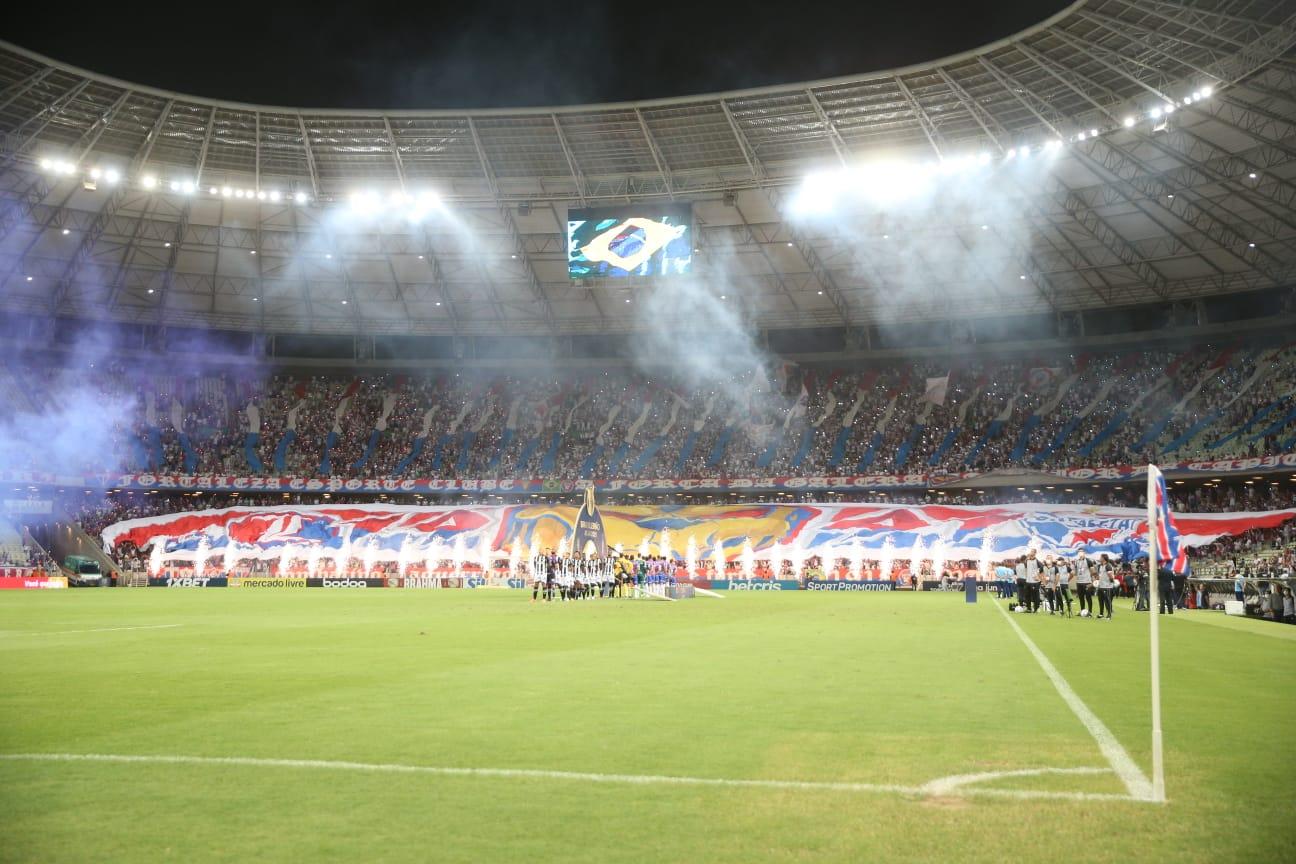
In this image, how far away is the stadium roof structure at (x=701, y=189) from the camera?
4684 centimetres

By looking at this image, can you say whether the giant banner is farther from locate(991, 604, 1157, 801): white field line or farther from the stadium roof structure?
locate(991, 604, 1157, 801): white field line

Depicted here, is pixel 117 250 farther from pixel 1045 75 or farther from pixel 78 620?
pixel 1045 75

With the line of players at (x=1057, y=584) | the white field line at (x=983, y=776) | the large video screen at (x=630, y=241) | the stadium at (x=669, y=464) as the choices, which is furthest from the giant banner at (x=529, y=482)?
the white field line at (x=983, y=776)

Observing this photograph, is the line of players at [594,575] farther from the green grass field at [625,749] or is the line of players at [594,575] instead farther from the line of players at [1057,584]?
the green grass field at [625,749]

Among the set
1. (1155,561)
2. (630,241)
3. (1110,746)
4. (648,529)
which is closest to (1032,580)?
(630,241)

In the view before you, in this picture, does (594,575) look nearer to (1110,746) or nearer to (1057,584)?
(1057,584)

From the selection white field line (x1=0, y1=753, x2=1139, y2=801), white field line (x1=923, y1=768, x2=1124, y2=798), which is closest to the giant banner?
white field line (x1=923, y1=768, x2=1124, y2=798)

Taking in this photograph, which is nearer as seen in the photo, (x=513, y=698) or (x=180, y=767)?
(x=180, y=767)

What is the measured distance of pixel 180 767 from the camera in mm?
9258

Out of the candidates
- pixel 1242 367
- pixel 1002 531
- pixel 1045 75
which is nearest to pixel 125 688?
pixel 1045 75

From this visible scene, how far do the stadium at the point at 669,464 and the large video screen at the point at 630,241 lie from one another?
0.64 ft

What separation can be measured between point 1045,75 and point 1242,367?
27.4 metres

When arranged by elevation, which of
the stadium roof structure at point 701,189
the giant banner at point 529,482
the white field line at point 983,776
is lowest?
the white field line at point 983,776

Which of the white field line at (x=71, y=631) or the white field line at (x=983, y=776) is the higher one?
the white field line at (x=983, y=776)
